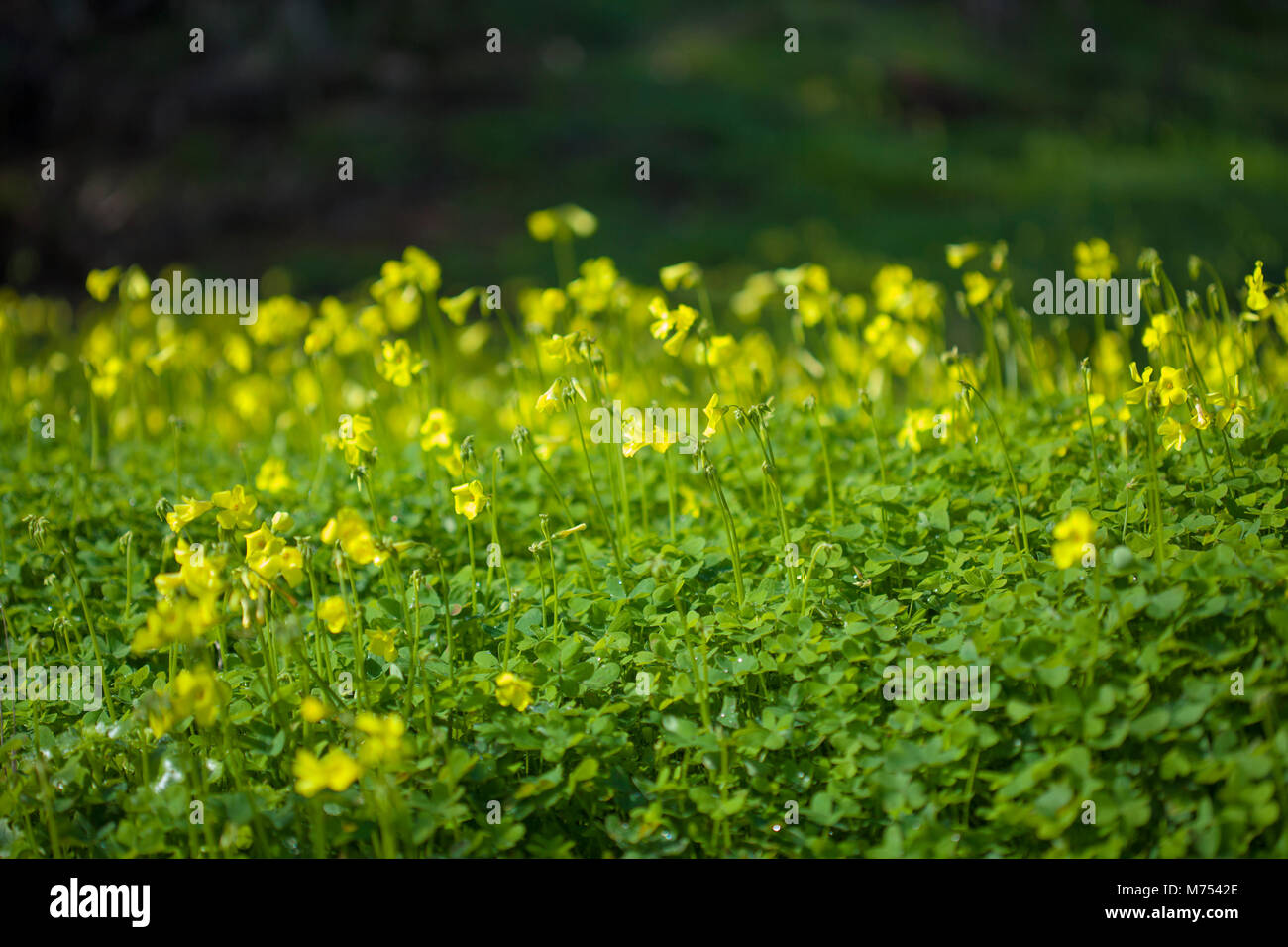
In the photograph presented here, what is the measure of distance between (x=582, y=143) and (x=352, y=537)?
9.19 m

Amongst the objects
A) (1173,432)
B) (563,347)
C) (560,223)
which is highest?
(560,223)

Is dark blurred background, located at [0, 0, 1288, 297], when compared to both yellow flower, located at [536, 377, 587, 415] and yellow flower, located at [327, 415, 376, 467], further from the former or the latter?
yellow flower, located at [327, 415, 376, 467]

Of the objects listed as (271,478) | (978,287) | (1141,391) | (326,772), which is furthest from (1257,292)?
(271,478)

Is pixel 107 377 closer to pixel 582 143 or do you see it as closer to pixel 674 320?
pixel 674 320

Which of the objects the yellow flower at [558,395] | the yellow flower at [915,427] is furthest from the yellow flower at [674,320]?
the yellow flower at [915,427]

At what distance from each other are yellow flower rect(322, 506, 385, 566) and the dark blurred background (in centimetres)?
582

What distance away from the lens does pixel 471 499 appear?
249 cm

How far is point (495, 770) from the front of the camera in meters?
2.13

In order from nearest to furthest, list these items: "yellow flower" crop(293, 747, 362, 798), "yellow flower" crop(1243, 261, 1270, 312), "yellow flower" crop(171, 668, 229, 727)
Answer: "yellow flower" crop(293, 747, 362, 798)
"yellow flower" crop(171, 668, 229, 727)
"yellow flower" crop(1243, 261, 1270, 312)

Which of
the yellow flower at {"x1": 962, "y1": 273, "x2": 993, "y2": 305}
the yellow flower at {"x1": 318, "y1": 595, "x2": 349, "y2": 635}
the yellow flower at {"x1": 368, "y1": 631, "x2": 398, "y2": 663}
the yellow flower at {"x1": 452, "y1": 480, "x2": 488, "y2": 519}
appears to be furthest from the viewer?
the yellow flower at {"x1": 962, "y1": 273, "x2": 993, "y2": 305}

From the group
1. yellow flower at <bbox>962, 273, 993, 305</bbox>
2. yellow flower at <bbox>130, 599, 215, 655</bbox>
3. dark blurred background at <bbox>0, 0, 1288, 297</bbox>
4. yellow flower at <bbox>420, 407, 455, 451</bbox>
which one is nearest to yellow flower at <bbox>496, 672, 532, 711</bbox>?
yellow flower at <bbox>130, 599, 215, 655</bbox>

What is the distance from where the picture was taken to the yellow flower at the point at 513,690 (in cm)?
211

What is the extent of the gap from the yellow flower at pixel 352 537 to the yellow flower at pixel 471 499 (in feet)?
1.16

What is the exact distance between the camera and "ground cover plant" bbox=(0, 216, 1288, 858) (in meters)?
1.93
